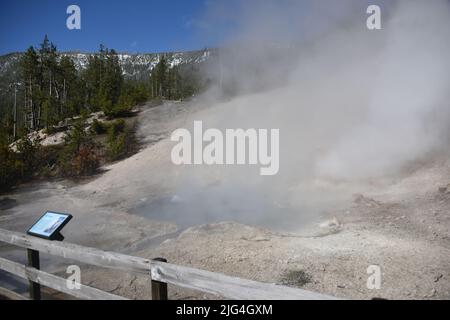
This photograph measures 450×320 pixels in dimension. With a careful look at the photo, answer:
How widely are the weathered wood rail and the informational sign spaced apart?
8 cm

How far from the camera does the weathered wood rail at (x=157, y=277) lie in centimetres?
252

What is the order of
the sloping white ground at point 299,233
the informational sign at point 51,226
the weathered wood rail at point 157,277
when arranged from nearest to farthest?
the weathered wood rail at point 157,277
the informational sign at point 51,226
the sloping white ground at point 299,233

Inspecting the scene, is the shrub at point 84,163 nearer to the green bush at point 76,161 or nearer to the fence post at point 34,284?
the green bush at point 76,161

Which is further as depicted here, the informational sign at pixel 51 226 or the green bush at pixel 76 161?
the green bush at pixel 76 161

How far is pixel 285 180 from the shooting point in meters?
11.6

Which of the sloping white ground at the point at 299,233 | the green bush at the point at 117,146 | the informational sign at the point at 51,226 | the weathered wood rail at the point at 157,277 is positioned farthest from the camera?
the green bush at the point at 117,146

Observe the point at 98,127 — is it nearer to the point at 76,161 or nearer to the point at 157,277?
the point at 76,161

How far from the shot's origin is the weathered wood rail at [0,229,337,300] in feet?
8.28

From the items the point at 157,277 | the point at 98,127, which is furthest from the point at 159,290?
the point at 98,127

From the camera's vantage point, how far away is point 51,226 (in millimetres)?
3869

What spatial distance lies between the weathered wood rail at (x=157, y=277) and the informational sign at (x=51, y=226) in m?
0.08

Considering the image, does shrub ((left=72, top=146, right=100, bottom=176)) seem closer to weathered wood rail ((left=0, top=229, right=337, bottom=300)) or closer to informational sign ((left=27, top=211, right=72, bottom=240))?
weathered wood rail ((left=0, top=229, right=337, bottom=300))

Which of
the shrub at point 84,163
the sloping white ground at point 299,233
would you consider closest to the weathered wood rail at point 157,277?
the sloping white ground at point 299,233

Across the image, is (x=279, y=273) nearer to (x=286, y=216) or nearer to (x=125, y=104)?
(x=286, y=216)
